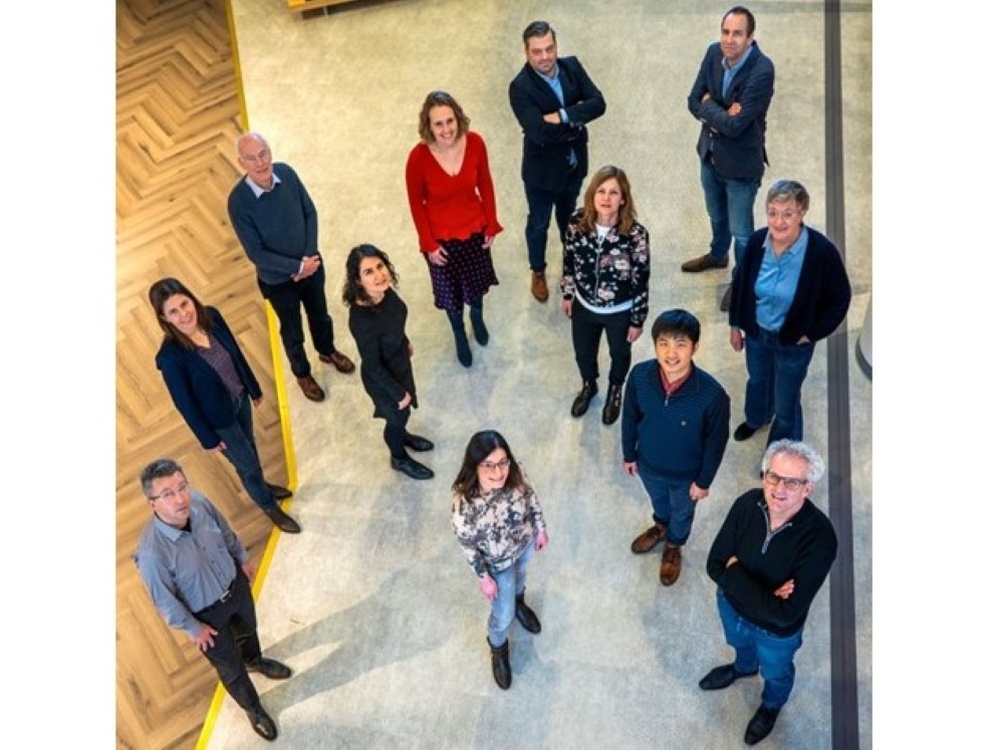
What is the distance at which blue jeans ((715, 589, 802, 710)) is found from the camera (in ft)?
13.7

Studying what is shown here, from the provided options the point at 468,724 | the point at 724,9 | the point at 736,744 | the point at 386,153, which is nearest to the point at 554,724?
the point at 468,724

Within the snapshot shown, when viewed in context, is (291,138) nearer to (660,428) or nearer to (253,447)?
(253,447)

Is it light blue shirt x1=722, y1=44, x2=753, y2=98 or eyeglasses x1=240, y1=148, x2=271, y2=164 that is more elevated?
eyeglasses x1=240, y1=148, x2=271, y2=164

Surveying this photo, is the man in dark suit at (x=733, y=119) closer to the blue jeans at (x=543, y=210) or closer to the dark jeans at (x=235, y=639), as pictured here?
the blue jeans at (x=543, y=210)

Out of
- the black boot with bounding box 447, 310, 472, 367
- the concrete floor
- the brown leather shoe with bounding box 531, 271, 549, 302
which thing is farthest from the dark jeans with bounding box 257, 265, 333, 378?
the brown leather shoe with bounding box 531, 271, 549, 302

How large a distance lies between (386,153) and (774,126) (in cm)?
266

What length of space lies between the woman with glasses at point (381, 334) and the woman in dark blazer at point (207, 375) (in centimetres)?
57

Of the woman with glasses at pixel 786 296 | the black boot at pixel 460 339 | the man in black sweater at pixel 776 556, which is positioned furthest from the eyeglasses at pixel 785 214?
the black boot at pixel 460 339

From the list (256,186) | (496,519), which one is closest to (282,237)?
(256,186)

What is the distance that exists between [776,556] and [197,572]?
2.18 m

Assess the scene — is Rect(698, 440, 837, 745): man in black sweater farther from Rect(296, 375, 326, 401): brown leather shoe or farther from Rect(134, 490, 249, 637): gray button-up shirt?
Rect(296, 375, 326, 401): brown leather shoe

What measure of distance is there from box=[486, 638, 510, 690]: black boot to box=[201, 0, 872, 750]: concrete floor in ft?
0.18

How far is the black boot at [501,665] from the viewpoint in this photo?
15.9 feet
